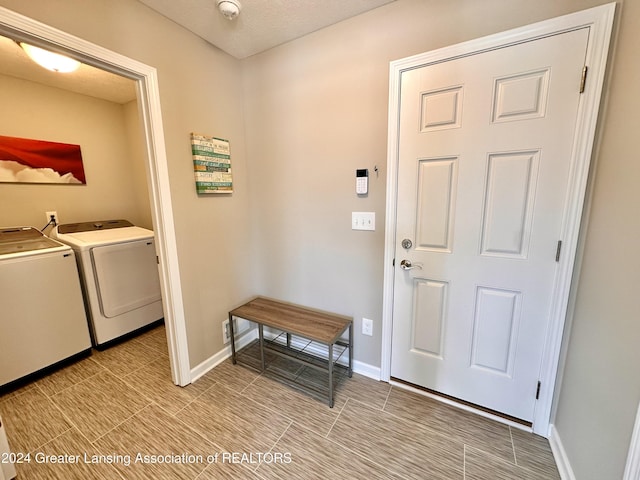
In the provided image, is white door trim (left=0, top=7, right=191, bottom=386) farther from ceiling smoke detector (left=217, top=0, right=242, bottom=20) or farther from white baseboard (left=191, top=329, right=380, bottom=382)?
ceiling smoke detector (left=217, top=0, right=242, bottom=20)

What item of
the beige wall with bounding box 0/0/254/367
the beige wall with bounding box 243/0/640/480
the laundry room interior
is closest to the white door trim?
the beige wall with bounding box 0/0/254/367

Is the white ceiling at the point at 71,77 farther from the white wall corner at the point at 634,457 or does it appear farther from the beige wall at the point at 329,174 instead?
the white wall corner at the point at 634,457

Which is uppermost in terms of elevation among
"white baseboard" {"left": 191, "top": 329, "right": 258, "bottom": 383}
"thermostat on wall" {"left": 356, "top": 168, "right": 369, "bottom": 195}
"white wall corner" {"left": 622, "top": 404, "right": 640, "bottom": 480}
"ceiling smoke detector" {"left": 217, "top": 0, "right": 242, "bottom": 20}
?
"ceiling smoke detector" {"left": 217, "top": 0, "right": 242, "bottom": 20}

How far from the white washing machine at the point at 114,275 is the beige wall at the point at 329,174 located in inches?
40.3

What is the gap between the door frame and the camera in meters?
1.06

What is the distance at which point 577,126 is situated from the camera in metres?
1.13

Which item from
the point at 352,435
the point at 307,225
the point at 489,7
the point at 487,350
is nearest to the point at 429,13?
the point at 489,7

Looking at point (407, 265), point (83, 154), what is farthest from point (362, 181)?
point (83, 154)

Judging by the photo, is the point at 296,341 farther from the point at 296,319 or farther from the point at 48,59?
the point at 48,59

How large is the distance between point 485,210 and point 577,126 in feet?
1.64

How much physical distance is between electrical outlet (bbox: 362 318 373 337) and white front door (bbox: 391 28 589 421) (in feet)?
0.76

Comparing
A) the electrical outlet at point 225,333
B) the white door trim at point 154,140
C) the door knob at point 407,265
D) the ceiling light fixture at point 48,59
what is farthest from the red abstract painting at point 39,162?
the door knob at point 407,265

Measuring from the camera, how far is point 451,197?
4.74ft

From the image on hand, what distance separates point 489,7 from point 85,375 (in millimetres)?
3569
